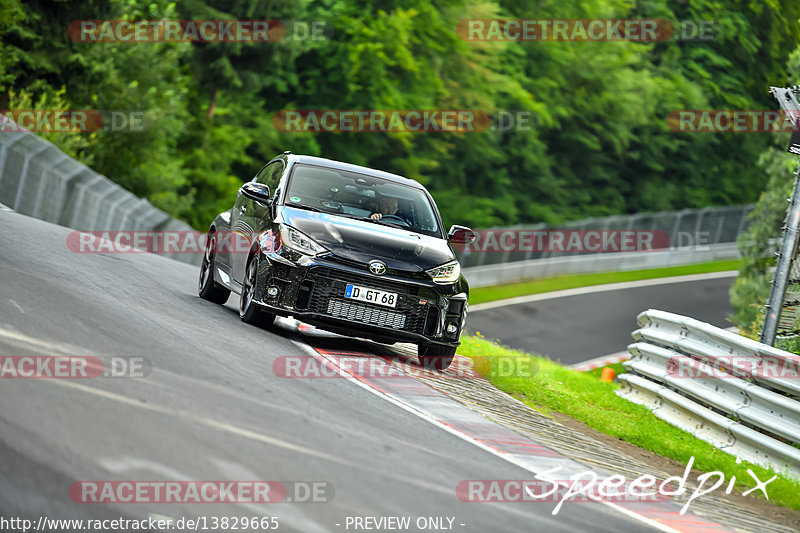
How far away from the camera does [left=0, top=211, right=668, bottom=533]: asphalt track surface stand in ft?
17.5

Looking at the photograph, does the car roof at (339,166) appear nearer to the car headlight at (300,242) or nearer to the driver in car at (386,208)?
the driver in car at (386,208)

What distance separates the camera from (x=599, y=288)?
1590 inches

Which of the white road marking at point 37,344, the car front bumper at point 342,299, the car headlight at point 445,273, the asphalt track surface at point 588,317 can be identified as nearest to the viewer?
the white road marking at point 37,344

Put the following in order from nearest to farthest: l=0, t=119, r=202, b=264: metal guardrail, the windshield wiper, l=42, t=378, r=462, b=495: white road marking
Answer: l=42, t=378, r=462, b=495: white road marking
the windshield wiper
l=0, t=119, r=202, b=264: metal guardrail

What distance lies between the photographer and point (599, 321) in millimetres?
33875

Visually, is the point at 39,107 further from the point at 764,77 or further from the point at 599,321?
the point at 764,77

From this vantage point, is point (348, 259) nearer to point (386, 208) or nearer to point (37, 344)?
point (386, 208)

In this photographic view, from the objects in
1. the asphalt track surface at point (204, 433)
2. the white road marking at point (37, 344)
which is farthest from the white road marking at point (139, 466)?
the white road marking at point (37, 344)

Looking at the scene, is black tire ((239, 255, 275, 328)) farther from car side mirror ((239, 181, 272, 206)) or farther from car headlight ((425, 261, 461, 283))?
car headlight ((425, 261, 461, 283))

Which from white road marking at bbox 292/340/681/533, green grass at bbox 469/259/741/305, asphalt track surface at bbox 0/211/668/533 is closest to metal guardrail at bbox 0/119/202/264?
asphalt track surface at bbox 0/211/668/533

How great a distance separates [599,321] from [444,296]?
23870 millimetres

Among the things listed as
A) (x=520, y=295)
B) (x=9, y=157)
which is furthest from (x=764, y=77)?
(x=9, y=157)

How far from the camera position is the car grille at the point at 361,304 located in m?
10.3

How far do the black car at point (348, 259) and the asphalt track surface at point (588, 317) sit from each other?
668 inches
